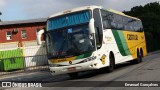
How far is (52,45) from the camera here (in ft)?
60.7

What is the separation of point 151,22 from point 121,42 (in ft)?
210

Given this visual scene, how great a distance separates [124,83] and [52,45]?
5.27 meters

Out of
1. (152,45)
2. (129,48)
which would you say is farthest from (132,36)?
(152,45)

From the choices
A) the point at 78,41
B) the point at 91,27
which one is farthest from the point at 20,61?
the point at 91,27

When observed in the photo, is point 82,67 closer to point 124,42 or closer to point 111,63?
point 111,63

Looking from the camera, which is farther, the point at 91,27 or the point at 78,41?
the point at 78,41

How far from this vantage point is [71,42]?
18.1 m

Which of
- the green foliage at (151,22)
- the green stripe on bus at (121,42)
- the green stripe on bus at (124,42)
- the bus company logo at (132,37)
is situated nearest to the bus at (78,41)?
the green stripe on bus at (121,42)

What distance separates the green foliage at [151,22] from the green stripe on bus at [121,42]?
1765 inches

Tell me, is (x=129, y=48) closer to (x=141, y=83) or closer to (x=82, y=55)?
(x=82, y=55)

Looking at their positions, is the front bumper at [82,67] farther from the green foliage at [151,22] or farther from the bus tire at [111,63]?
the green foliage at [151,22]

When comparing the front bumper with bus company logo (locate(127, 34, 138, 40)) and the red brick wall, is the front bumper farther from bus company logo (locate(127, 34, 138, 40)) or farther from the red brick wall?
the red brick wall

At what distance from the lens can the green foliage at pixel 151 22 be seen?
73.0 m

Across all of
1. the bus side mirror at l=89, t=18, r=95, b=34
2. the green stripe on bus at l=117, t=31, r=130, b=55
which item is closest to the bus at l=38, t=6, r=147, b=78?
the bus side mirror at l=89, t=18, r=95, b=34
